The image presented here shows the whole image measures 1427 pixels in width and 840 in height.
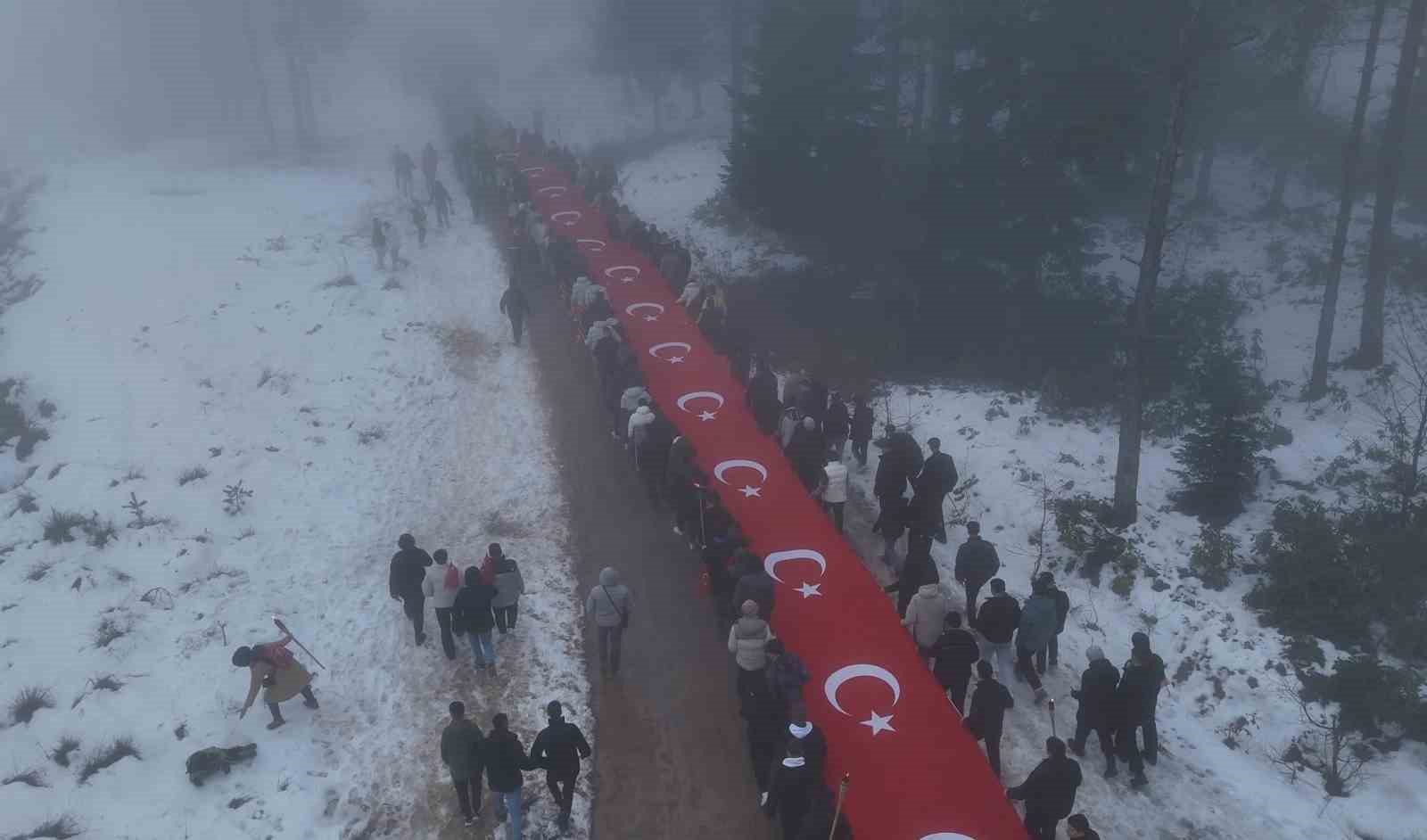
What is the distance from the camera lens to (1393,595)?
12414 millimetres

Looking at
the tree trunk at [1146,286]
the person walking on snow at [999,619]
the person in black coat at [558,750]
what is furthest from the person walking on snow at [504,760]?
the tree trunk at [1146,286]

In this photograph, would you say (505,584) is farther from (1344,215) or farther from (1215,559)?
(1344,215)

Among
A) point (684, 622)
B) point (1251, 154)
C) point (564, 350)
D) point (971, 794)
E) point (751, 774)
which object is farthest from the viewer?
point (1251, 154)

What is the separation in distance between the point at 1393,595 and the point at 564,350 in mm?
17786

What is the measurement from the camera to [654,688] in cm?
1278

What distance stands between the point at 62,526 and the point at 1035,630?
→ 61.4ft

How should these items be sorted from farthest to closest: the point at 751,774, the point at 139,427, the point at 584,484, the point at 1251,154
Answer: the point at 1251,154 → the point at 139,427 → the point at 584,484 → the point at 751,774

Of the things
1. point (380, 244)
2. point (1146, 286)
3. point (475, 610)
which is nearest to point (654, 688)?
point (475, 610)

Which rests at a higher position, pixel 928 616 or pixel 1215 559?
pixel 928 616

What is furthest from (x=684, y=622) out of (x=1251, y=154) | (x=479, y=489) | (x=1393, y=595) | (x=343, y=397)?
(x=1251, y=154)

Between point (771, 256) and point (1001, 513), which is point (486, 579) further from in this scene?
point (771, 256)

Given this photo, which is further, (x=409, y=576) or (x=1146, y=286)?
(x=1146, y=286)

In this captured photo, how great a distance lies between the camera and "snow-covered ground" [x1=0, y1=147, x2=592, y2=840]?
38.8 ft

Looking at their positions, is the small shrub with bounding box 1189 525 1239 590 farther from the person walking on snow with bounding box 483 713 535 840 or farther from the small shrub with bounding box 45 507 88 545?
the small shrub with bounding box 45 507 88 545
